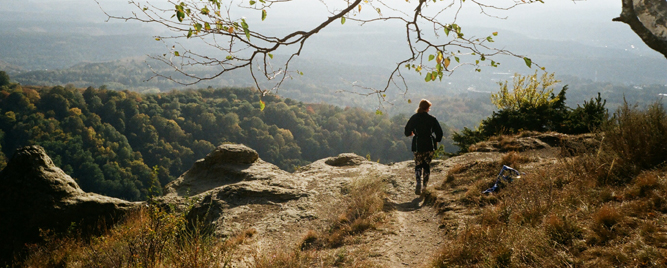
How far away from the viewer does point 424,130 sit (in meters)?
6.66

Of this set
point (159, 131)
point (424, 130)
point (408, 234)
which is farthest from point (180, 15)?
point (159, 131)

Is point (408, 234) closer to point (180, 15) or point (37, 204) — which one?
point (180, 15)

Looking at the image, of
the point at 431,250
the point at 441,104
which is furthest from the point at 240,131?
the point at 441,104

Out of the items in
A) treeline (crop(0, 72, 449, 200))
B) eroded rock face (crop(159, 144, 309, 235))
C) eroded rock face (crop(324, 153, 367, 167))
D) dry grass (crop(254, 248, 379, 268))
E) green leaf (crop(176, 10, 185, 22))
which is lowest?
Result: treeline (crop(0, 72, 449, 200))

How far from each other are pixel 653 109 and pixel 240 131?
68.7 m

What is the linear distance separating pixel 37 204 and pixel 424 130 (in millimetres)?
7026

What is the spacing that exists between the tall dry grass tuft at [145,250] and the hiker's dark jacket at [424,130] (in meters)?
3.99

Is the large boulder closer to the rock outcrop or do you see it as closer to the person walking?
the rock outcrop

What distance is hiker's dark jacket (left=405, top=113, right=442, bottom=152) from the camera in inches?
262

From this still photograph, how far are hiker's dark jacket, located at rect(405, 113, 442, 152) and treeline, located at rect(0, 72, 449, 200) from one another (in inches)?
1227

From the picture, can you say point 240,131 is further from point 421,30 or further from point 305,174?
point 421,30

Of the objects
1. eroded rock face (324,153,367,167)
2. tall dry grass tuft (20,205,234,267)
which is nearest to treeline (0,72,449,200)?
eroded rock face (324,153,367,167)

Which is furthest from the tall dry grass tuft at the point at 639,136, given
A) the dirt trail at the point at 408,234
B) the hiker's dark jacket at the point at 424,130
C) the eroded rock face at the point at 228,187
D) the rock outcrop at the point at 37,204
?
the rock outcrop at the point at 37,204

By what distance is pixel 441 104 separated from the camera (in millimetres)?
157625
